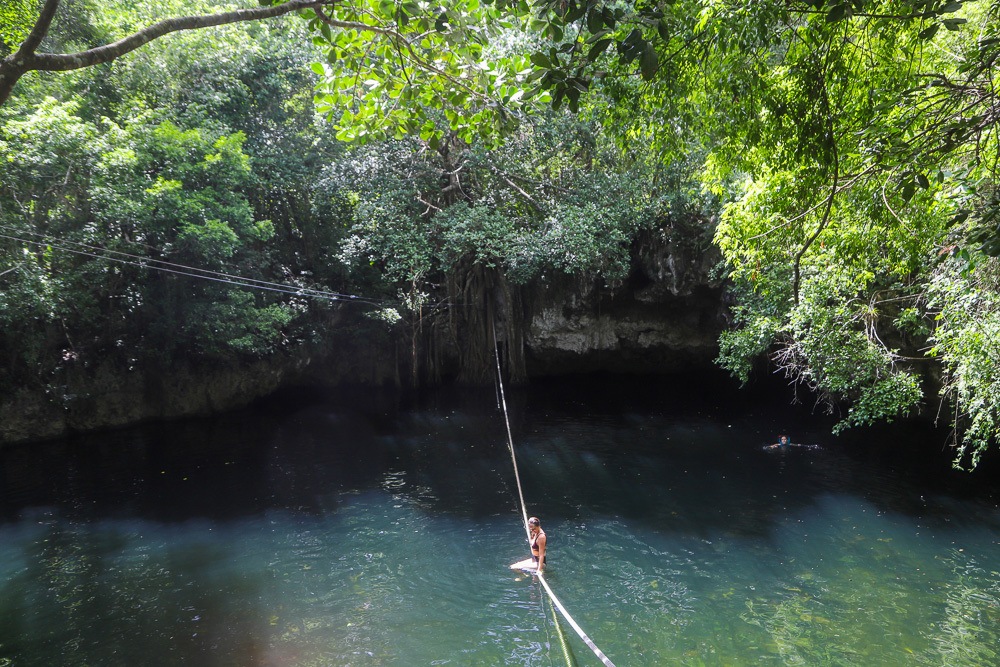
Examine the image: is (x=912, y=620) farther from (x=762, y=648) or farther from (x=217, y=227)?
(x=217, y=227)

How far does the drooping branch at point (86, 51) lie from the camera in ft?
9.11

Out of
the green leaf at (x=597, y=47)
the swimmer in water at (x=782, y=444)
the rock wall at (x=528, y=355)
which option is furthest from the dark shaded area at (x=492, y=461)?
the green leaf at (x=597, y=47)

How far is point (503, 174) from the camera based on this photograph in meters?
12.8

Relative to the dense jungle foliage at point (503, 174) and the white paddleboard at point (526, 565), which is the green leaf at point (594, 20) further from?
the white paddleboard at point (526, 565)

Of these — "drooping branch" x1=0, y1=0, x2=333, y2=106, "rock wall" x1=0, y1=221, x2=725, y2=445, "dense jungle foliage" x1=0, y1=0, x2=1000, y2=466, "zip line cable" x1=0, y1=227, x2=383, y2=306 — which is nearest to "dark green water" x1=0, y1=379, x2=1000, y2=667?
"rock wall" x1=0, y1=221, x2=725, y2=445

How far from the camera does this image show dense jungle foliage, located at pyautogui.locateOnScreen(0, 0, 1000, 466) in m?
3.48

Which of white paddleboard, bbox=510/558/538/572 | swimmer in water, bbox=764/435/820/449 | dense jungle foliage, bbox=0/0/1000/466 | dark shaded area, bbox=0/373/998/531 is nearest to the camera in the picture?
dense jungle foliage, bbox=0/0/1000/466

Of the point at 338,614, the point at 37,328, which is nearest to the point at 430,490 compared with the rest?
the point at 338,614

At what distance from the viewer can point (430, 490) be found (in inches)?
383

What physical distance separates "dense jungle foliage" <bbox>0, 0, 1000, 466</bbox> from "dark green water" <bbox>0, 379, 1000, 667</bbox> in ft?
4.79

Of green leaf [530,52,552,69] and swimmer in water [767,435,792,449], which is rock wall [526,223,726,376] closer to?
swimmer in water [767,435,792,449]

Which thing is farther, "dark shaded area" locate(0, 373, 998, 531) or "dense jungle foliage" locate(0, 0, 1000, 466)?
"dark shaded area" locate(0, 373, 998, 531)

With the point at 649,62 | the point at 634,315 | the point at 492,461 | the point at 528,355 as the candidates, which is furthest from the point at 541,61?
the point at 528,355

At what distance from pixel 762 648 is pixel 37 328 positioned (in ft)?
39.9
